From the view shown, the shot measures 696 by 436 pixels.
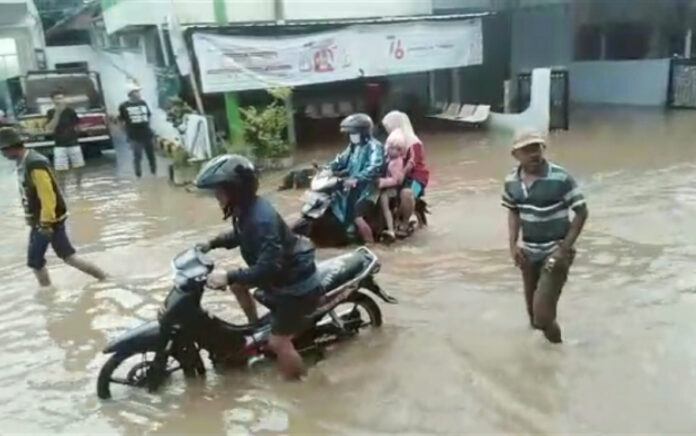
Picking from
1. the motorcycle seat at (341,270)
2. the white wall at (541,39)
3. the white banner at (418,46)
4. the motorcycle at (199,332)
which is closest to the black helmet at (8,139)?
the motorcycle at (199,332)

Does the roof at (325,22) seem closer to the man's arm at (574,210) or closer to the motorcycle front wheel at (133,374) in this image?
the motorcycle front wheel at (133,374)

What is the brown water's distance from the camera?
436 cm

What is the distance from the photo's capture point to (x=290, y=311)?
4.74 m

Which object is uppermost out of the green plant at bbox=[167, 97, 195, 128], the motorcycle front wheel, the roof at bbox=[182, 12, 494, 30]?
the roof at bbox=[182, 12, 494, 30]

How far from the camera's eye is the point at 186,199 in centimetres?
1165

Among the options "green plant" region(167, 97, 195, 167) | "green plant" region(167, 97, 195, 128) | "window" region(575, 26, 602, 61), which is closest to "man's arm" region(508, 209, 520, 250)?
"green plant" region(167, 97, 195, 167)

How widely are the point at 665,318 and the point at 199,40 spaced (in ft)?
34.0

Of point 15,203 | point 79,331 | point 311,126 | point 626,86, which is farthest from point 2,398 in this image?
point 626,86

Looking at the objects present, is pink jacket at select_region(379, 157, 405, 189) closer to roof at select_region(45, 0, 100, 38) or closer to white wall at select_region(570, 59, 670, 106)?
white wall at select_region(570, 59, 670, 106)

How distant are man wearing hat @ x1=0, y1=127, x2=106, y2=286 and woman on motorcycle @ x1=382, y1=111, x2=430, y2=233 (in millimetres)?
3458

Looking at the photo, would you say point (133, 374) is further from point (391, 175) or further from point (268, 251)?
point (391, 175)

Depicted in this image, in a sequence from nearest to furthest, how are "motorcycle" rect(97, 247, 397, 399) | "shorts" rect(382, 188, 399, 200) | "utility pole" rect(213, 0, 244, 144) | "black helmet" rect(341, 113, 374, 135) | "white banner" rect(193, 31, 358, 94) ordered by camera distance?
"motorcycle" rect(97, 247, 397, 399) → "black helmet" rect(341, 113, 374, 135) → "shorts" rect(382, 188, 399, 200) → "white banner" rect(193, 31, 358, 94) → "utility pole" rect(213, 0, 244, 144)

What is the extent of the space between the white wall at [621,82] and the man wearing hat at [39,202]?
17.0m

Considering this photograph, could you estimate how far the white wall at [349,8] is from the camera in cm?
1573
